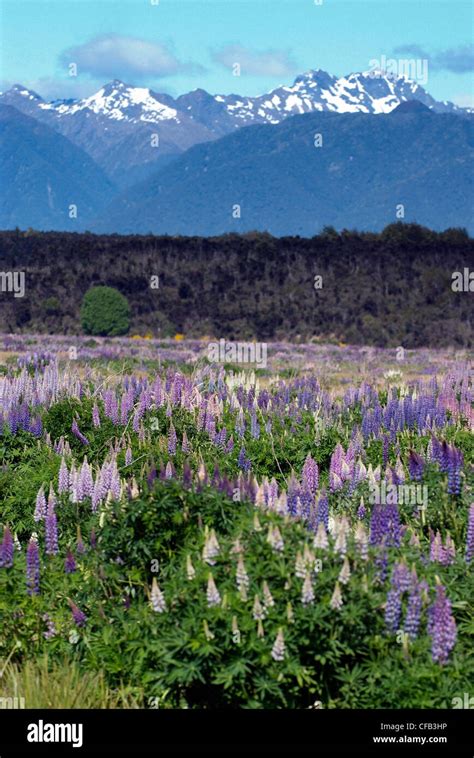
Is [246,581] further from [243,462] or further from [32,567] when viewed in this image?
[243,462]

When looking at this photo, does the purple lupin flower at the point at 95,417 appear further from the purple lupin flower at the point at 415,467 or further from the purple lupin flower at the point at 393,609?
the purple lupin flower at the point at 393,609

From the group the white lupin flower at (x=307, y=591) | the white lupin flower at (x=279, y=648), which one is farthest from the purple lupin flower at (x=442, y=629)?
the white lupin flower at (x=279, y=648)

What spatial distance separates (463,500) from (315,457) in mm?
2497

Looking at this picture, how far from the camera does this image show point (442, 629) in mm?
4875

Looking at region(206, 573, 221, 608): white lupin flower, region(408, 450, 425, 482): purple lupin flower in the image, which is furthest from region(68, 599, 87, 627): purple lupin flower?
region(408, 450, 425, 482): purple lupin flower

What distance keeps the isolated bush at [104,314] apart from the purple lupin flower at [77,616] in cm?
3805

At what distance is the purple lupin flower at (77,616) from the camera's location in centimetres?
557

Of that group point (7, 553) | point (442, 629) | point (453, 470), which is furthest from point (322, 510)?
point (7, 553)

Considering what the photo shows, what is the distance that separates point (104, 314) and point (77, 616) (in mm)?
38151

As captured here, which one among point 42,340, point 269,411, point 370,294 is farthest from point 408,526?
point 370,294

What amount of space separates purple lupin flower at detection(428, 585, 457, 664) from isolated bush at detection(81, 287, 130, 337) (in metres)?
39.0

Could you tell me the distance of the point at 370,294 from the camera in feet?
170
